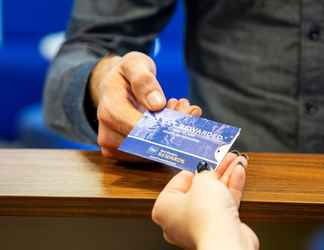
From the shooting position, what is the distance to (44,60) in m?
2.63

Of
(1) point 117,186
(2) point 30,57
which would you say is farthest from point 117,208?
(2) point 30,57

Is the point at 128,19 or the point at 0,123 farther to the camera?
the point at 0,123

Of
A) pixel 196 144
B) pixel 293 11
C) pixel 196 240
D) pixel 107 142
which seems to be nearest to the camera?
pixel 196 240

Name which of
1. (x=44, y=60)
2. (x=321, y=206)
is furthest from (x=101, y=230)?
(x=44, y=60)

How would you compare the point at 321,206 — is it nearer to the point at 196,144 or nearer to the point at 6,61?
the point at 196,144

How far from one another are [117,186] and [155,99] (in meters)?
0.12

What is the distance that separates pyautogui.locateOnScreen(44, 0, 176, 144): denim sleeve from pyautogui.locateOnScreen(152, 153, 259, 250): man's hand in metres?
0.41

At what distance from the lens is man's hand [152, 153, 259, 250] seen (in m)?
0.59

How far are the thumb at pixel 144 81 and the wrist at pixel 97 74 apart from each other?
0.13 m

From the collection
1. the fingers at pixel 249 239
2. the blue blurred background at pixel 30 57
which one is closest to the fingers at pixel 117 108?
the fingers at pixel 249 239

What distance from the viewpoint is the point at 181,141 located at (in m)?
0.72

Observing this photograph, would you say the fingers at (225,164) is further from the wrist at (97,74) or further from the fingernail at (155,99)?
the wrist at (97,74)

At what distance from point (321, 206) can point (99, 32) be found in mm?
650

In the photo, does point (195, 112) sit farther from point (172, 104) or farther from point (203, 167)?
point (203, 167)
